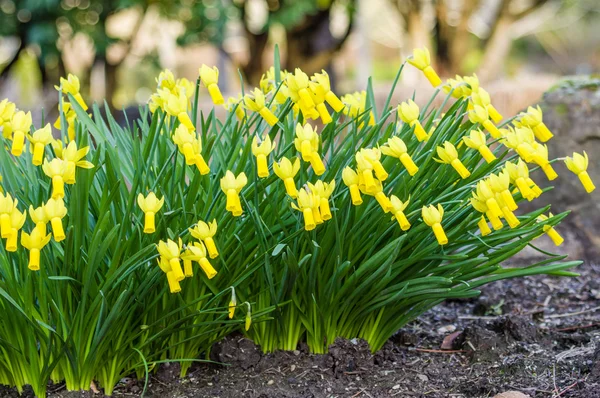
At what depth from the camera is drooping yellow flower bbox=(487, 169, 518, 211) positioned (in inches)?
56.0

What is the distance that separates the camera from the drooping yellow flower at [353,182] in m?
1.44

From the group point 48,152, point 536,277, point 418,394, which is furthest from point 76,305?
point 536,277

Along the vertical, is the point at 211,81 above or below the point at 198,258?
above

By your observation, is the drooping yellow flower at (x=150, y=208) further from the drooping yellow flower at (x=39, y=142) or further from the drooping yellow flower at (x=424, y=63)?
the drooping yellow flower at (x=424, y=63)

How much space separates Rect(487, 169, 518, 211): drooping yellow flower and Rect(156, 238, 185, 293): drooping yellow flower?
24.8 inches

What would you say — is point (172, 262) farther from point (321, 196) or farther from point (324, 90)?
point (324, 90)

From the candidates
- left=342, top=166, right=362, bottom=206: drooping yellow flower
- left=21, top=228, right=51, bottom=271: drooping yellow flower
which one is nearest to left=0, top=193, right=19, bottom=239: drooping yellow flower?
left=21, top=228, right=51, bottom=271: drooping yellow flower

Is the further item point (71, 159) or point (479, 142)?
point (479, 142)

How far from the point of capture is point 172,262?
137 centimetres

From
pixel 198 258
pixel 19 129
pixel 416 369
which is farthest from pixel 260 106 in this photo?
pixel 416 369

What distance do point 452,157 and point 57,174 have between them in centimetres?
80

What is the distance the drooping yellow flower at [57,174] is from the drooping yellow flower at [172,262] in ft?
0.68

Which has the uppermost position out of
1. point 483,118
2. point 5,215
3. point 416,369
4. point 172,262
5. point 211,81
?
point 211,81

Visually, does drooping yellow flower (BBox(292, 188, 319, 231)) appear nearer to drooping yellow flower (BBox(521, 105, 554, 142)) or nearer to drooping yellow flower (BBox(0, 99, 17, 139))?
drooping yellow flower (BBox(521, 105, 554, 142))
